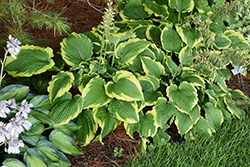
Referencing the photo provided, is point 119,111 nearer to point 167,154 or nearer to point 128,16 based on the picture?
point 167,154

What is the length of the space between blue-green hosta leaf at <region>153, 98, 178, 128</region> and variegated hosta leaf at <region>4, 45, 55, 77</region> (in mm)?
900

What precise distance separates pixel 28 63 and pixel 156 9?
57.3 inches

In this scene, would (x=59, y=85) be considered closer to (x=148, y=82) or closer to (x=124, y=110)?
(x=124, y=110)

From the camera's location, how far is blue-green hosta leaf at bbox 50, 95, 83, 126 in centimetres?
148

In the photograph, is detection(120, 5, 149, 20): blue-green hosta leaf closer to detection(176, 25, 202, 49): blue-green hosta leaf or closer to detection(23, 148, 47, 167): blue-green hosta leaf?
detection(176, 25, 202, 49): blue-green hosta leaf

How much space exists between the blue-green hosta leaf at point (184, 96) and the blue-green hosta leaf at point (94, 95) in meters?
0.55

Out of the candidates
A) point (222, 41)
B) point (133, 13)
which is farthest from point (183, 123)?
point (133, 13)

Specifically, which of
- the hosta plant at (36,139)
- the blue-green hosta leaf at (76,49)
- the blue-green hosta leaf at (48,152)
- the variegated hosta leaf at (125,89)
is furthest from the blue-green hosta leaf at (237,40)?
the blue-green hosta leaf at (48,152)

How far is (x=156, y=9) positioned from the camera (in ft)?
7.74

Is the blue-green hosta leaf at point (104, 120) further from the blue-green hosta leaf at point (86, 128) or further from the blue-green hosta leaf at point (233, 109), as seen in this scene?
the blue-green hosta leaf at point (233, 109)

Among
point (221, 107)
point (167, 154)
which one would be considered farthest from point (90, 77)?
point (221, 107)

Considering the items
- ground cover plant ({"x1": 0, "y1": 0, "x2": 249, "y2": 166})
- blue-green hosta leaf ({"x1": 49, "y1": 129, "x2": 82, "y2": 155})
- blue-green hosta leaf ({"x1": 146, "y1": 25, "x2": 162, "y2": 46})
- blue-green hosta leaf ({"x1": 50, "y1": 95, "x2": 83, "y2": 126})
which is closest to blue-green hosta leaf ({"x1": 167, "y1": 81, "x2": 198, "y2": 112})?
ground cover plant ({"x1": 0, "y1": 0, "x2": 249, "y2": 166})

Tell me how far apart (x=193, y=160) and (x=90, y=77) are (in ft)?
3.35

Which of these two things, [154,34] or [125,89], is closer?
[125,89]
